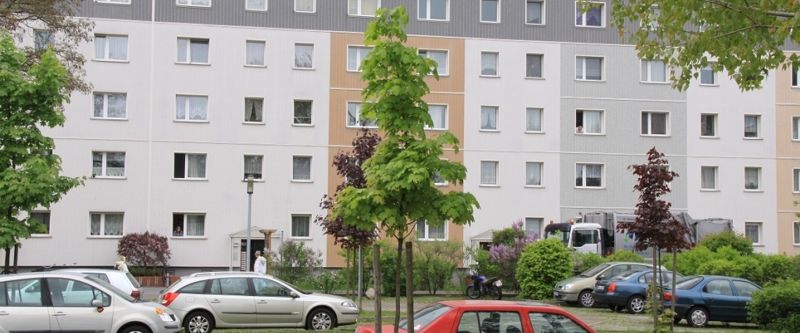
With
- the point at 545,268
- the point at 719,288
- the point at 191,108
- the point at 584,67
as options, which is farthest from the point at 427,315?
the point at 584,67

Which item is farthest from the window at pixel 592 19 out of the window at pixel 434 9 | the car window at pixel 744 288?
the car window at pixel 744 288

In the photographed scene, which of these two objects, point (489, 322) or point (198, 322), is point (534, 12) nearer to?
point (198, 322)

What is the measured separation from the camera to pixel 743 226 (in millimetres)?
48625

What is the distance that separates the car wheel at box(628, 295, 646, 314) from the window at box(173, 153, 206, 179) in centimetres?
2332

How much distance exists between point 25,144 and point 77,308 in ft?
16.7

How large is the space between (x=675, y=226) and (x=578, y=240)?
1902 centimetres

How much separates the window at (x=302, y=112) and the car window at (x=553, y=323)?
1350 inches

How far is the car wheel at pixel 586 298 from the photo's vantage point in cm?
3014

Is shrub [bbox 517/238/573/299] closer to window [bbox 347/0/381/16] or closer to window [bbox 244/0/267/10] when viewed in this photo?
window [bbox 347/0/381/16]

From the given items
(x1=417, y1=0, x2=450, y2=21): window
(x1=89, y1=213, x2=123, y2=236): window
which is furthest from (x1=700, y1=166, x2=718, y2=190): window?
(x1=89, y1=213, x2=123, y2=236): window

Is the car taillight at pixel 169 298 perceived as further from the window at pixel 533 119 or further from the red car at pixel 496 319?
the window at pixel 533 119

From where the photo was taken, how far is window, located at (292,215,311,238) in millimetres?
44969

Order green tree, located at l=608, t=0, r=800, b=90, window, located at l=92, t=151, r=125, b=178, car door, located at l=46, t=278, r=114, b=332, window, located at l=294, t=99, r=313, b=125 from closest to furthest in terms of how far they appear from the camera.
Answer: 1. green tree, located at l=608, t=0, r=800, b=90
2. car door, located at l=46, t=278, r=114, b=332
3. window, located at l=92, t=151, r=125, b=178
4. window, located at l=294, t=99, r=313, b=125

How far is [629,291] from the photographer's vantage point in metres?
27.9
